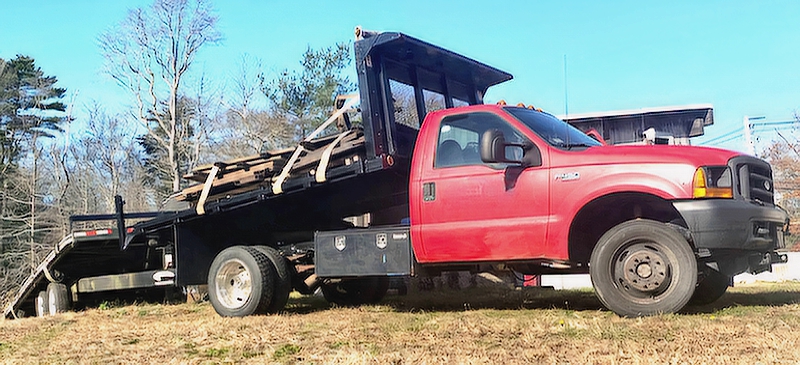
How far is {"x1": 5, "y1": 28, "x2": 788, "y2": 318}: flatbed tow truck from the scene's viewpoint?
589 cm

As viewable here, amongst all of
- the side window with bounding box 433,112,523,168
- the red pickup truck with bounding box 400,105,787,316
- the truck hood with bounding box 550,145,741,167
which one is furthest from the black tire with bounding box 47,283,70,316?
the truck hood with bounding box 550,145,741,167

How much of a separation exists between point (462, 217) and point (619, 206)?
1.40m

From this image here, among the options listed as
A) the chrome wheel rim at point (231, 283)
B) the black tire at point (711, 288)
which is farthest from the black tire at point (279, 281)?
the black tire at point (711, 288)

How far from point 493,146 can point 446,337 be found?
1854 millimetres

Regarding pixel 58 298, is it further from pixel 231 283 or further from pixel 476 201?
pixel 476 201

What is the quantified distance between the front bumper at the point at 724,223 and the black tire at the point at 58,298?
8745 mm

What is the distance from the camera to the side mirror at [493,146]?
6.33 meters

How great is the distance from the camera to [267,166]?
8156 mm

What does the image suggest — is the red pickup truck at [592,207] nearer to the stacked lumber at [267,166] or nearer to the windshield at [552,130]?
the windshield at [552,130]

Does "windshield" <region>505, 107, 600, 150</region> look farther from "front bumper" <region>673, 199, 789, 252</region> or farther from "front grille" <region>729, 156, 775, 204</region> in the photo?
"front grille" <region>729, 156, 775, 204</region>

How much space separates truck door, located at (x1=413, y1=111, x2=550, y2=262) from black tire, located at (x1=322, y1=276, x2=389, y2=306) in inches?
103

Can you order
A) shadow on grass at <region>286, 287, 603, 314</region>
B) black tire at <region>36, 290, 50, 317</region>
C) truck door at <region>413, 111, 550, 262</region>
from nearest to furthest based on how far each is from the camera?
truck door at <region>413, 111, 550, 262</region> → shadow on grass at <region>286, 287, 603, 314</region> → black tire at <region>36, 290, 50, 317</region>

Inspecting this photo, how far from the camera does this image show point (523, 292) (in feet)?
32.0

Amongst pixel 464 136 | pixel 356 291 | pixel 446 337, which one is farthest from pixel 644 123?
pixel 446 337
